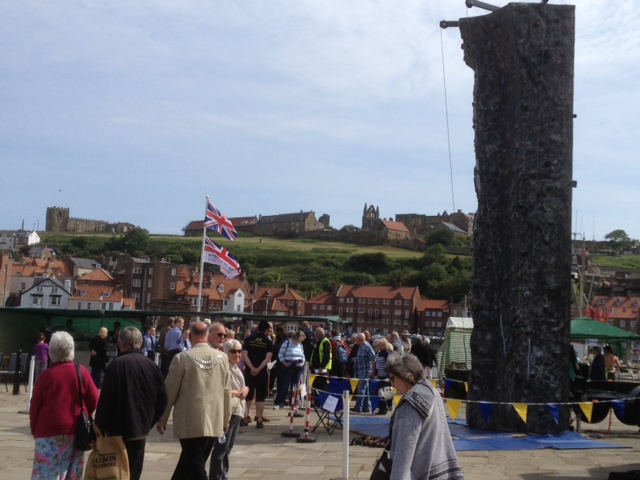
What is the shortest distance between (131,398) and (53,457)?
0.80m

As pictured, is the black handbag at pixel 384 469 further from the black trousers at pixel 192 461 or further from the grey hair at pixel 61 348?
the grey hair at pixel 61 348

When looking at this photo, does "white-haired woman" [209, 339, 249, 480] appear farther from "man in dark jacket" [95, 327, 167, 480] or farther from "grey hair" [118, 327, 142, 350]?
"grey hair" [118, 327, 142, 350]

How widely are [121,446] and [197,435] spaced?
0.75m

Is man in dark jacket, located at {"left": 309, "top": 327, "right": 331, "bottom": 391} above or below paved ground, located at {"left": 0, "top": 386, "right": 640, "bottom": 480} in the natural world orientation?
above

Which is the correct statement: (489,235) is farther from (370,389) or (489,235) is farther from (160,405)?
(160,405)

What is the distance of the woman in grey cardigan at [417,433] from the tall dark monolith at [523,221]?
8.24 meters

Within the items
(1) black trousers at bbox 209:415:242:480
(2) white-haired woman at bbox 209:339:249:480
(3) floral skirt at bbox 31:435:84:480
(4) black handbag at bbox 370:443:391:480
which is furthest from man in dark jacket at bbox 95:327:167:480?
(4) black handbag at bbox 370:443:391:480

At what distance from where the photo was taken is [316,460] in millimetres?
11367

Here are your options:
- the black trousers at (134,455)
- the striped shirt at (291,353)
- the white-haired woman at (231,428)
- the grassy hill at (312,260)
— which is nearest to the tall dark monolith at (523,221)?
the striped shirt at (291,353)

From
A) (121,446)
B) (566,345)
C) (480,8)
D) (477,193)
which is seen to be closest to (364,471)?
(121,446)

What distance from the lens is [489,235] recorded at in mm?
14672

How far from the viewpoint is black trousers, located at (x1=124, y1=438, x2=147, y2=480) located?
7551 millimetres

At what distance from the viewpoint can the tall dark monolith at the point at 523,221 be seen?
13789 millimetres

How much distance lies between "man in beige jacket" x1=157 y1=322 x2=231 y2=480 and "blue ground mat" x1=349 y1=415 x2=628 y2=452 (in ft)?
18.1
